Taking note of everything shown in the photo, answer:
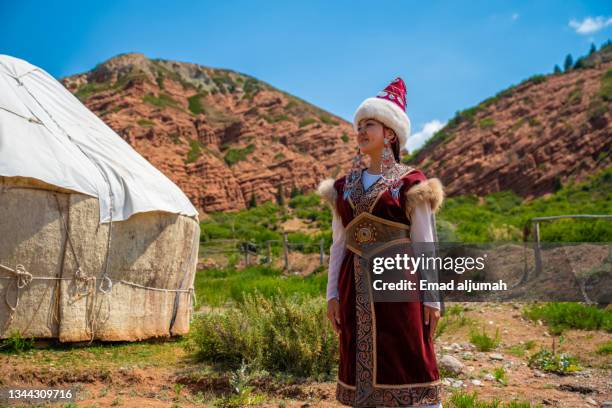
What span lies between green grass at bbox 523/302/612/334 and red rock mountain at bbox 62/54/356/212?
130 feet

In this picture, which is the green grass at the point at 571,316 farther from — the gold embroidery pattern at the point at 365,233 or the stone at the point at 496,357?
the gold embroidery pattern at the point at 365,233

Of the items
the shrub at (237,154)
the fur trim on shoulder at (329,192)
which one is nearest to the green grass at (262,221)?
the shrub at (237,154)

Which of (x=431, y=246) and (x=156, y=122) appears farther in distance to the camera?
(x=156, y=122)

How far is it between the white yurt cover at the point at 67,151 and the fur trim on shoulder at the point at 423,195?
3.49m

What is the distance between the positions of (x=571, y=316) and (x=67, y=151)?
18.2 ft

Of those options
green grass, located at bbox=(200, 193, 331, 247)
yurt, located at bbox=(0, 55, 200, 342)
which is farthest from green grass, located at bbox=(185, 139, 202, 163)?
yurt, located at bbox=(0, 55, 200, 342)

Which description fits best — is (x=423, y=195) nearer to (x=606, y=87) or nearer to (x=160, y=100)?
(x=606, y=87)

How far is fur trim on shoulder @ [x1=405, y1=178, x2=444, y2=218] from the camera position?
6.74 feet

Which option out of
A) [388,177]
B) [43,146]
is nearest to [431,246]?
[388,177]

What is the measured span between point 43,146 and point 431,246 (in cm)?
414

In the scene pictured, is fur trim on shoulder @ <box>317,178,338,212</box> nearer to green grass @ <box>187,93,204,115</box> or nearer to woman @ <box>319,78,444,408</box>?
woman @ <box>319,78,444,408</box>

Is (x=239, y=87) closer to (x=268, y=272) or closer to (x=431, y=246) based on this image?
(x=268, y=272)

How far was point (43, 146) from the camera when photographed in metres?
4.76

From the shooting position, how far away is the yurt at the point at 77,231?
439 cm
